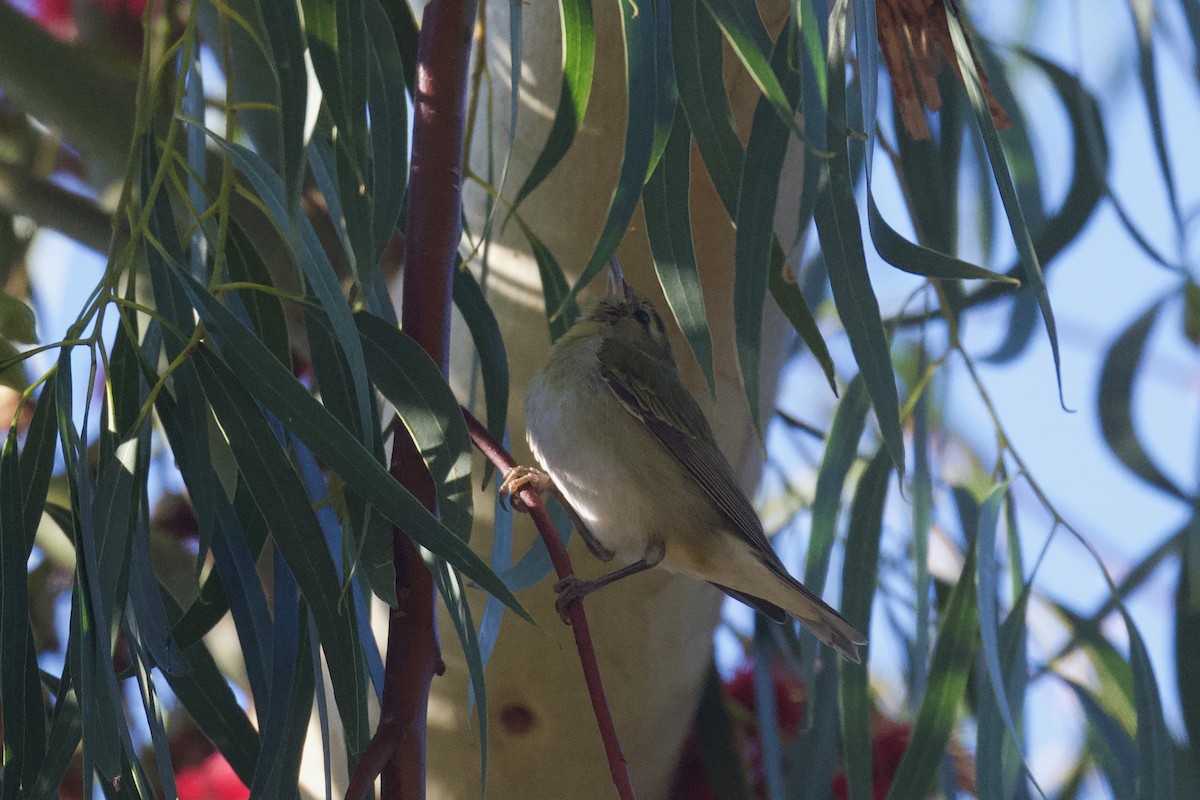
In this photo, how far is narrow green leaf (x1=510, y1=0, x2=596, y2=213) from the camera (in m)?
1.28

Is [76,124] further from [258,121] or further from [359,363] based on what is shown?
[359,363]

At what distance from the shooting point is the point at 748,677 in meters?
2.20

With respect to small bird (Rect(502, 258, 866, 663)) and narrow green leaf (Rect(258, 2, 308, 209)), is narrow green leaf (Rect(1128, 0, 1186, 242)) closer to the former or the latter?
small bird (Rect(502, 258, 866, 663))

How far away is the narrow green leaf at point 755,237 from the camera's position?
3.82ft

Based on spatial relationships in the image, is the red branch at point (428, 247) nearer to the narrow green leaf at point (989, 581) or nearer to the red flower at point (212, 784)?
the narrow green leaf at point (989, 581)

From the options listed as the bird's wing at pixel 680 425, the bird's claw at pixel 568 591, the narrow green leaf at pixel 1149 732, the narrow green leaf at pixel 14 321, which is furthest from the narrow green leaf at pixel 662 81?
the narrow green leaf at pixel 1149 732

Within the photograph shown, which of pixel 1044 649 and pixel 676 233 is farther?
pixel 1044 649

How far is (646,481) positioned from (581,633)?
692mm

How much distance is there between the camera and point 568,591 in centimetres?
128

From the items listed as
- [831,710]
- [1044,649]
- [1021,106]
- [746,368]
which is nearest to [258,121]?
[746,368]

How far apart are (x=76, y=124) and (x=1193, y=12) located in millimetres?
1578

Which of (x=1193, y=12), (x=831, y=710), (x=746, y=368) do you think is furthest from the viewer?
(x=831, y=710)

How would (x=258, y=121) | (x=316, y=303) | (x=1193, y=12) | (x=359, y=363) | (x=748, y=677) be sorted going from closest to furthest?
(x=359, y=363) → (x=316, y=303) → (x=258, y=121) → (x=1193, y=12) → (x=748, y=677)

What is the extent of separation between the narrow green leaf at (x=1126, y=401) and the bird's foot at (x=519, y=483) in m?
0.99
